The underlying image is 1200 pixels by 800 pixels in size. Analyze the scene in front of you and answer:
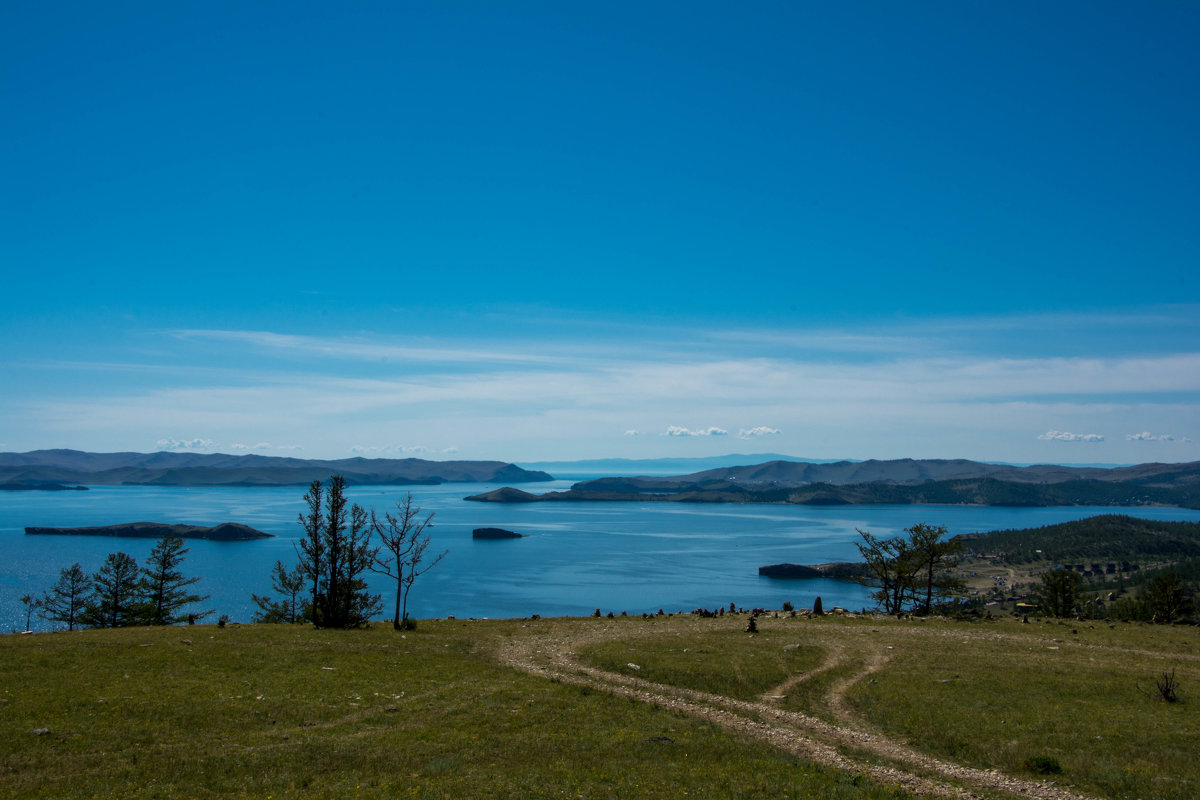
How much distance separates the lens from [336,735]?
703 inches

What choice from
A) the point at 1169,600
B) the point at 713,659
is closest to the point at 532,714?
the point at 713,659

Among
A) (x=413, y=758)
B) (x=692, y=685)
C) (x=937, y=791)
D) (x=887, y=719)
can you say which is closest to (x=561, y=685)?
(x=692, y=685)

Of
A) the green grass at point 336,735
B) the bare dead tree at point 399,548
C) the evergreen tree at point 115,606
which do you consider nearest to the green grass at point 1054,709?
the green grass at point 336,735

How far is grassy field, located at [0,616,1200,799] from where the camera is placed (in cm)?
1506

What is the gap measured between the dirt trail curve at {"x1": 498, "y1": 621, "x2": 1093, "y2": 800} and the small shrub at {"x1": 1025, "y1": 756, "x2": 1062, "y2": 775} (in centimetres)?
69

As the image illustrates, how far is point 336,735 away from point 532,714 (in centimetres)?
554

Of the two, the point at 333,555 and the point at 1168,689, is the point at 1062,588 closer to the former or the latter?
the point at 1168,689

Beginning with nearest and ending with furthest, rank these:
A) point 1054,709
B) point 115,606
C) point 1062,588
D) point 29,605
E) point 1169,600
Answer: point 1054,709
point 115,606
point 1169,600
point 1062,588
point 29,605

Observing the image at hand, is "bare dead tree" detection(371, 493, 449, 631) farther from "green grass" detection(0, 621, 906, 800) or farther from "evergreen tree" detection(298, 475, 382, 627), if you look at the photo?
"green grass" detection(0, 621, 906, 800)

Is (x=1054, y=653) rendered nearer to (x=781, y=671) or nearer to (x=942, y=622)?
(x=942, y=622)

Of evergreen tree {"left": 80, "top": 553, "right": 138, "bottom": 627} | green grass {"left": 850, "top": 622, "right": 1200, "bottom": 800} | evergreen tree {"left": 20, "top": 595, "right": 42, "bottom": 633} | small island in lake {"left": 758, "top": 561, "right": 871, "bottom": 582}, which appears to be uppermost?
green grass {"left": 850, "top": 622, "right": 1200, "bottom": 800}

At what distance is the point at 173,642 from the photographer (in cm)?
2830

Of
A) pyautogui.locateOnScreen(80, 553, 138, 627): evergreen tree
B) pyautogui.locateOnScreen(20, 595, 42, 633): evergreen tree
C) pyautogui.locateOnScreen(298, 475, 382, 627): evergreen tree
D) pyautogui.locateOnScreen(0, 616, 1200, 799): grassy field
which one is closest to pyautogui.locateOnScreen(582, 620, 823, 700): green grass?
pyautogui.locateOnScreen(0, 616, 1200, 799): grassy field

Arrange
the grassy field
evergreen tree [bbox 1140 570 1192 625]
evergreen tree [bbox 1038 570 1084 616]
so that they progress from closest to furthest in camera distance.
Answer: the grassy field, evergreen tree [bbox 1140 570 1192 625], evergreen tree [bbox 1038 570 1084 616]
